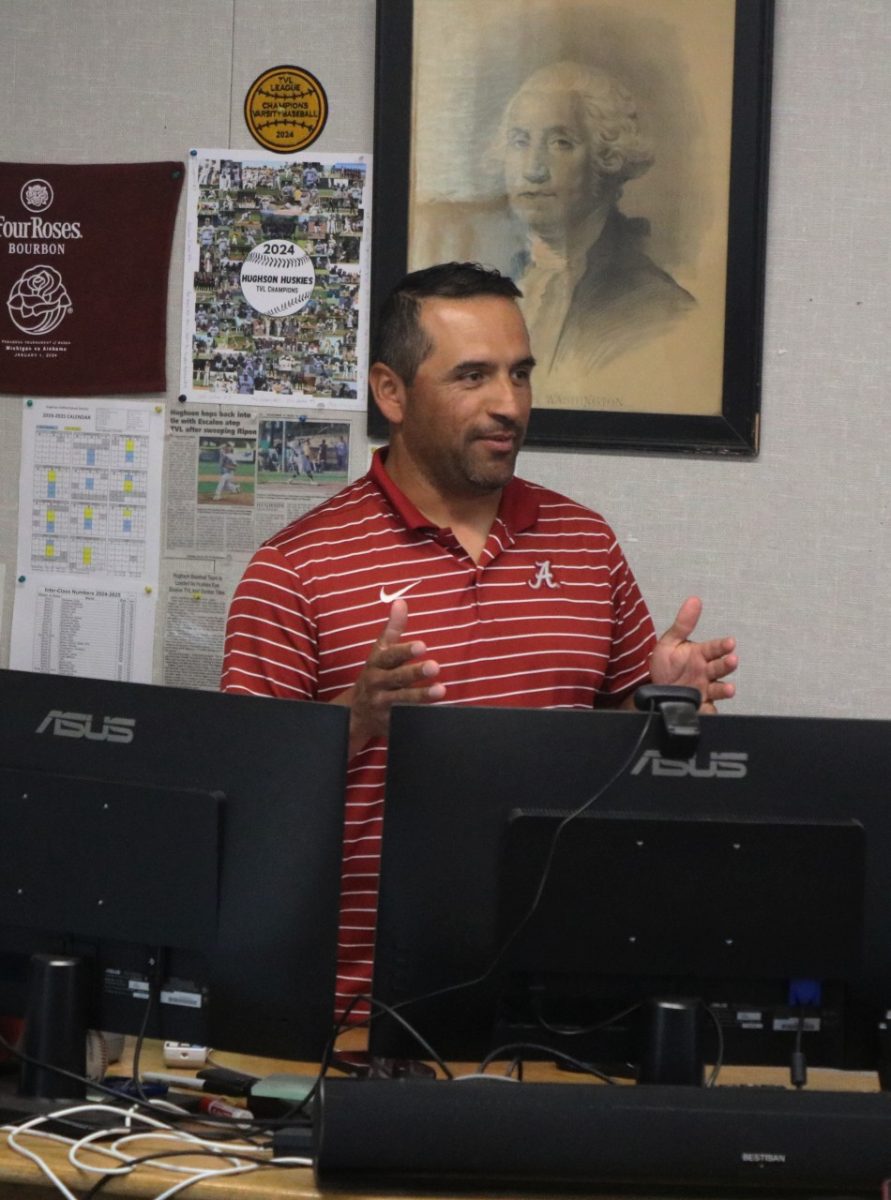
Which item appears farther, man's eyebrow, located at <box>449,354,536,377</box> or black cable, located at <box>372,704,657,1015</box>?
man's eyebrow, located at <box>449,354,536,377</box>

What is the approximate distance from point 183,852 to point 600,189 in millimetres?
1577

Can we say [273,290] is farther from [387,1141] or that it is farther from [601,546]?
[387,1141]

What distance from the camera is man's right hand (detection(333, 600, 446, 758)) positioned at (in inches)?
64.2

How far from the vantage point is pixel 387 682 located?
5.49ft

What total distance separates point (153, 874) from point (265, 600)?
71cm

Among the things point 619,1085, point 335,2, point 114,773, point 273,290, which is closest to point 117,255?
point 273,290

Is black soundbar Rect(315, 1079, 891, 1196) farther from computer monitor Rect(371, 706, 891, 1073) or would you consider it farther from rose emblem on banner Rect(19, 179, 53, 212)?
rose emblem on banner Rect(19, 179, 53, 212)

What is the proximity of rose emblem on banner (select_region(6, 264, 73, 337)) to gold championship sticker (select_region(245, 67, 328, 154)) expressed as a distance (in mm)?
471

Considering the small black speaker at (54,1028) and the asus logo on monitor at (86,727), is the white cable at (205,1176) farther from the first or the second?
the asus logo on monitor at (86,727)

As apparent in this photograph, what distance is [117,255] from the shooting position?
9.09ft

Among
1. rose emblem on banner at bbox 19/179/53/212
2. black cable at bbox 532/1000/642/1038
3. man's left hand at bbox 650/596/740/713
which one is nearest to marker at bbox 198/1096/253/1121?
black cable at bbox 532/1000/642/1038

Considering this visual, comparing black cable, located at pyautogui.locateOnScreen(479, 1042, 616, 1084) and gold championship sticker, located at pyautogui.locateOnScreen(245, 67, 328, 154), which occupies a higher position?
gold championship sticker, located at pyautogui.locateOnScreen(245, 67, 328, 154)

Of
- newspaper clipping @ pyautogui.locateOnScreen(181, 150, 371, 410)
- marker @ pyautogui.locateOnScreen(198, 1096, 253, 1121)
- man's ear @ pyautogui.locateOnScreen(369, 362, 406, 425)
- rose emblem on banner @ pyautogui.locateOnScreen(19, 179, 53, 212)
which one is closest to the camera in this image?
marker @ pyautogui.locateOnScreen(198, 1096, 253, 1121)

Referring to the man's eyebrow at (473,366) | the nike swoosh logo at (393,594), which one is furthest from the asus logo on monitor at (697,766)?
the man's eyebrow at (473,366)
